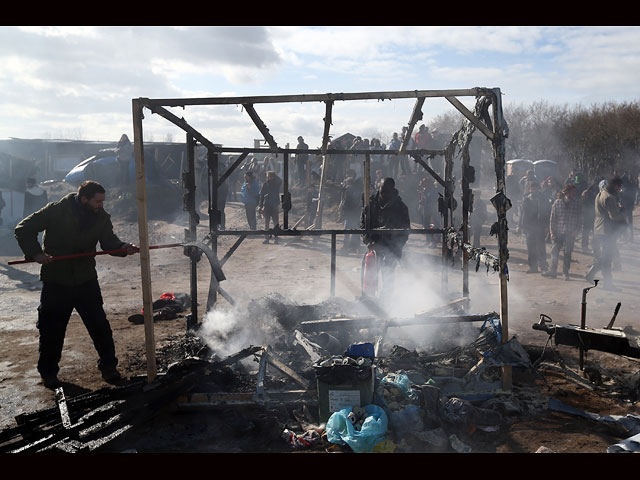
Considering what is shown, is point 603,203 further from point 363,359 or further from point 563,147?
point 563,147

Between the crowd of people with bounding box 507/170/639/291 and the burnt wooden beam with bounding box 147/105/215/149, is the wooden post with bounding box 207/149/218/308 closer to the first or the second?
the burnt wooden beam with bounding box 147/105/215/149

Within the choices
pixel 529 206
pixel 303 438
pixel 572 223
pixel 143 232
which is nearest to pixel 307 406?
pixel 303 438

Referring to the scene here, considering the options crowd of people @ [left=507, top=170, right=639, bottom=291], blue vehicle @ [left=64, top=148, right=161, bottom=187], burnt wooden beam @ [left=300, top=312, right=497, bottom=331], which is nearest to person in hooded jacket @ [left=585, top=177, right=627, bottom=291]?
crowd of people @ [left=507, top=170, right=639, bottom=291]

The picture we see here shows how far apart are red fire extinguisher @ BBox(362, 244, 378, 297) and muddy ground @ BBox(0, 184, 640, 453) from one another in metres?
0.55

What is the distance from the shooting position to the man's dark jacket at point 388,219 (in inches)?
357

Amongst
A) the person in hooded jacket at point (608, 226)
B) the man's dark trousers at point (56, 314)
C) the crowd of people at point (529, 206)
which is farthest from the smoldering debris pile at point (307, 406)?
the person in hooded jacket at point (608, 226)

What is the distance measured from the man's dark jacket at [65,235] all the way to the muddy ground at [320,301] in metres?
1.34

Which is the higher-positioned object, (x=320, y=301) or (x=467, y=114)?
(x=467, y=114)

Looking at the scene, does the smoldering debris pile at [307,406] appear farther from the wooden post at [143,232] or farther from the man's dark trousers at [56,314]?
the man's dark trousers at [56,314]

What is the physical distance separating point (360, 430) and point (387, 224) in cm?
519

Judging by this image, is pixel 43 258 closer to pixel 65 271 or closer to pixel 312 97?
pixel 65 271

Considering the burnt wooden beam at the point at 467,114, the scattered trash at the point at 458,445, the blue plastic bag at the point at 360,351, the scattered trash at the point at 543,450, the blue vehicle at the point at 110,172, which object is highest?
the blue vehicle at the point at 110,172

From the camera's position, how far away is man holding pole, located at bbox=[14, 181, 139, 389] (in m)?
6.03

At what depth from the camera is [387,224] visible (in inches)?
364
